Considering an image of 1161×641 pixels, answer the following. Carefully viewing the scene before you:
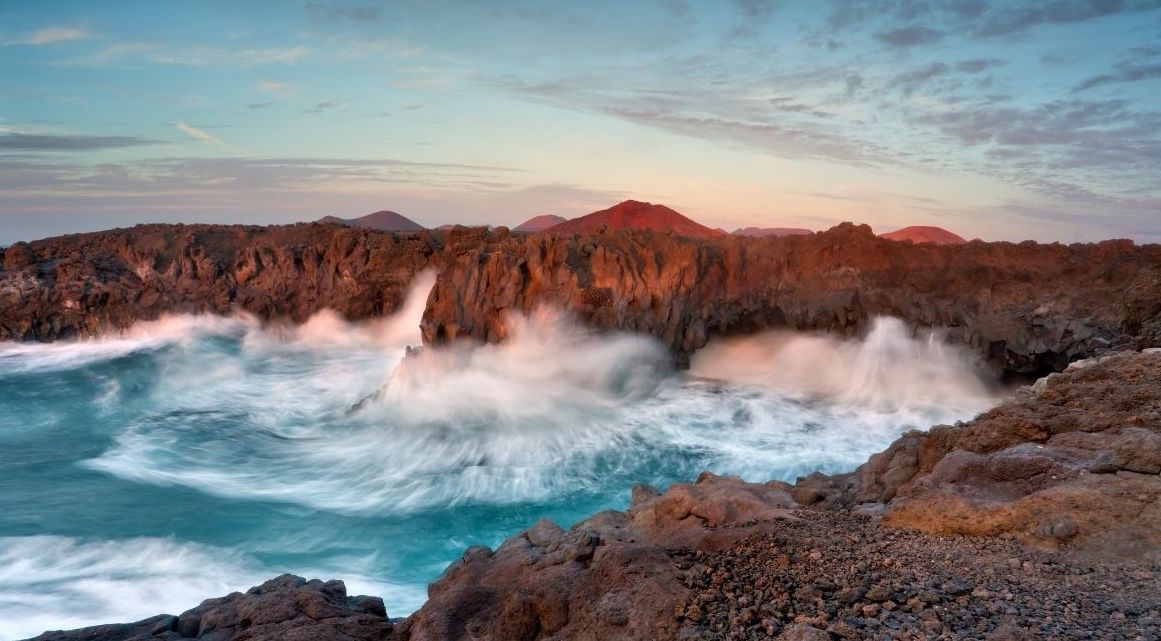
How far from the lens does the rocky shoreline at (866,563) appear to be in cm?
352

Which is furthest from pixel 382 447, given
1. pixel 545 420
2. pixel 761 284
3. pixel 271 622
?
pixel 271 622

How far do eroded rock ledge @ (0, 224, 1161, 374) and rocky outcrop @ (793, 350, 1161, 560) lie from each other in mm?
3616

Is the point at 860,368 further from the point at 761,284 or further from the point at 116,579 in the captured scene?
the point at 116,579

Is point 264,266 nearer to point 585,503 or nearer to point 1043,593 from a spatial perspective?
point 585,503

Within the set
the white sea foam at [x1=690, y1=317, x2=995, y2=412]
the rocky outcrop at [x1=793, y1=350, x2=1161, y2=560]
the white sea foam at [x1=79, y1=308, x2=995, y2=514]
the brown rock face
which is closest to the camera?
the brown rock face

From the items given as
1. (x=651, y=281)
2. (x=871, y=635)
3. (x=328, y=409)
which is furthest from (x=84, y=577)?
(x=651, y=281)

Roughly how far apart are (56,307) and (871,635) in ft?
94.5

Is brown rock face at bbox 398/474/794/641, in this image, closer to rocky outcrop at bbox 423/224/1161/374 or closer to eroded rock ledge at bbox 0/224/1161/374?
eroded rock ledge at bbox 0/224/1161/374

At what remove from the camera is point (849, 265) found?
59.2 ft

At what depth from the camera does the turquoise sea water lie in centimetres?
1039

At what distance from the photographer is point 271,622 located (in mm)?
4902

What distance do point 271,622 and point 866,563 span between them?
3.86 meters

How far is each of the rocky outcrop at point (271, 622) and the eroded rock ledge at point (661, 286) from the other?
9318 mm

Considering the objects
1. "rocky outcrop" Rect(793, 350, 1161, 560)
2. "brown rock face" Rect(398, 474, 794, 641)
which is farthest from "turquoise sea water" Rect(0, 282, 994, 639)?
"rocky outcrop" Rect(793, 350, 1161, 560)
